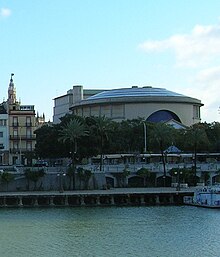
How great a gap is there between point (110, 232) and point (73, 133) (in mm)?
48531

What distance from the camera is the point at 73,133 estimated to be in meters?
115

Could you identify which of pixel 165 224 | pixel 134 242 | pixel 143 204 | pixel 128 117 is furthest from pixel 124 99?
pixel 134 242

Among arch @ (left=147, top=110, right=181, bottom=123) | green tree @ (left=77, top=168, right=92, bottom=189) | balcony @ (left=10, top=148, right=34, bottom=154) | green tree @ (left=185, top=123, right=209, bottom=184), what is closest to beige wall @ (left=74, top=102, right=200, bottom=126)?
arch @ (left=147, top=110, right=181, bottom=123)

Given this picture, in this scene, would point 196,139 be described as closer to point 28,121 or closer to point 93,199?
point 93,199

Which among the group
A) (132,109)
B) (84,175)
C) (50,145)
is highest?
(132,109)

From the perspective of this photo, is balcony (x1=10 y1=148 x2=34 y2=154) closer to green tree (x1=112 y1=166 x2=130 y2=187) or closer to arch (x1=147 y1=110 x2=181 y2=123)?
green tree (x1=112 y1=166 x2=130 y2=187)

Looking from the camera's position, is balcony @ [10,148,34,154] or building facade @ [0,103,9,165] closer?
building facade @ [0,103,9,165]

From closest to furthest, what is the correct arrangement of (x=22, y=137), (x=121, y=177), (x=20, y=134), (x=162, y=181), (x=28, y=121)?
(x=121, y=177) < (x=162, y=181) < (x=20, y=134) < (x=22, y=137) < (x=28, y=121)

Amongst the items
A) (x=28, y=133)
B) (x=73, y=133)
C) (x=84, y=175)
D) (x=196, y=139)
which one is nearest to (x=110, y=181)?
(x=84, y=175)

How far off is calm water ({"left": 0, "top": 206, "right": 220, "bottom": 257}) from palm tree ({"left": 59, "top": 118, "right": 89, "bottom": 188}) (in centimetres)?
2528

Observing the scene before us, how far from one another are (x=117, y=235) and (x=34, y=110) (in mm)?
94503

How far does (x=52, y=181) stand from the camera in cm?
10988

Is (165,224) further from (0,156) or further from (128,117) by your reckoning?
(128,117)

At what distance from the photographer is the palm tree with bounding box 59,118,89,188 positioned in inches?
4518
